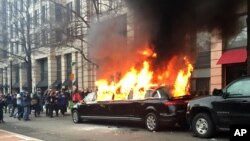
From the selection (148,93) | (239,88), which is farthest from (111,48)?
(239,88)

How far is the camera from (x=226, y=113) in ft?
35.8

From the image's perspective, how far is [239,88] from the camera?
1072cm

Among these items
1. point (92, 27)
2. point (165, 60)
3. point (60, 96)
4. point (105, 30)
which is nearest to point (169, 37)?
point (165, 60)

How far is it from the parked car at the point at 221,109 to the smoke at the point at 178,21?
Answer: 12.4 feet

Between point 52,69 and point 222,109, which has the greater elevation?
point 52,69

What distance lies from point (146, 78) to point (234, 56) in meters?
6.41

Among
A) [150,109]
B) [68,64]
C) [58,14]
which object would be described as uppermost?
[58,14]

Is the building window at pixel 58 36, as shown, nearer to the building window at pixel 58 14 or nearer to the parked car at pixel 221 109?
the building window at pixel 58 14

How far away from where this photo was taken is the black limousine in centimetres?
1301

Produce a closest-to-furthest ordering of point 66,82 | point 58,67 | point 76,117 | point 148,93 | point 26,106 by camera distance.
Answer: point 148,93
point 76,117
point 26,106
point 66,82
point 58,67

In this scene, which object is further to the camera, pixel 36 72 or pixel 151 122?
pixel 36 72

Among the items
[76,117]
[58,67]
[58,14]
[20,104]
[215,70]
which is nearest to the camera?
[76,117]

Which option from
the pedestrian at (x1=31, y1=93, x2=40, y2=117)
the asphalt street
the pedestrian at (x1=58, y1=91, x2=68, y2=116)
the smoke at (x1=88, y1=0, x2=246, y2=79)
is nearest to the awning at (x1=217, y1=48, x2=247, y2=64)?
the smoke at (x1=88, y1=0, x2=246, y2=79)

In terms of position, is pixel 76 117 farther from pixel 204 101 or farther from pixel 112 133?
pixel 204 101
